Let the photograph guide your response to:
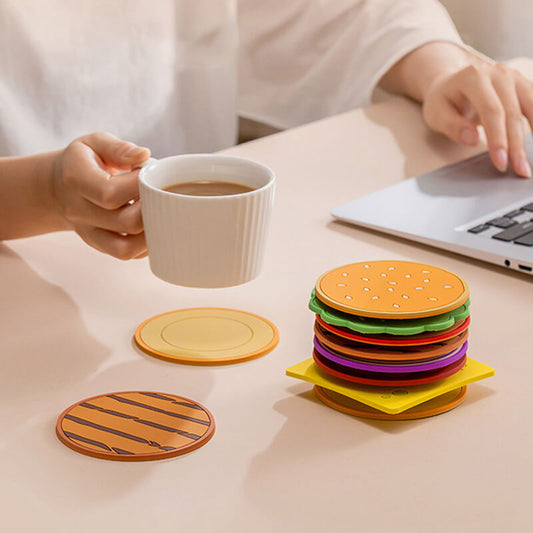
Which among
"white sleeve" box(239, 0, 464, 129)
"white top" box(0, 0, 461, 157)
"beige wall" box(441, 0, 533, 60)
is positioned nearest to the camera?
"white top" box(0, 0, 461, 157)

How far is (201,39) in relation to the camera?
1250 mm

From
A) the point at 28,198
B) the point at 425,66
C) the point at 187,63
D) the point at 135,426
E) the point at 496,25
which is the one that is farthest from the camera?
the point at 496,25

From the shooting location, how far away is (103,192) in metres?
0.56

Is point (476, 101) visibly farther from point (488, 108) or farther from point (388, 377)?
point (388, 377)

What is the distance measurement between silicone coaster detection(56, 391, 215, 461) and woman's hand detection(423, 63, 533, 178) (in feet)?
1.78

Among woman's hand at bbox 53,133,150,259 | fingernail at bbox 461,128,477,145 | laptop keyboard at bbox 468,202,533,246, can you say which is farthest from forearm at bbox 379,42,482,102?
woman's hand at bbox 53,133,150,259

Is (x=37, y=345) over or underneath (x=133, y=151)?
underneath

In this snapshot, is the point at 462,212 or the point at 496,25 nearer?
the point at 462,212

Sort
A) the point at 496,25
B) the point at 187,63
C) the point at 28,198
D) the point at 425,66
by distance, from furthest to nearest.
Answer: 1. the point at 496,25
2. the point at 187,63
3. the point at 425,66
4. the point at 28,198

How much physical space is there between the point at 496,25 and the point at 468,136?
1.08 meters

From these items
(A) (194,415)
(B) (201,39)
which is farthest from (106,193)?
(B) (201,39)

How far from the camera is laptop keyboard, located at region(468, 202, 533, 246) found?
67cm

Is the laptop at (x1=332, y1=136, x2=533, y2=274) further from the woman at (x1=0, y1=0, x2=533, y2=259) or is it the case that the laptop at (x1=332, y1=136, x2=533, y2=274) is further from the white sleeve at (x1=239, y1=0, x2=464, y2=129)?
the white sleeve at (x1=239, y1=0, x2=464, y2=129)

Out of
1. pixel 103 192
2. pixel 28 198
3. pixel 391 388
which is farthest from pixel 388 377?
pixel 28 198
